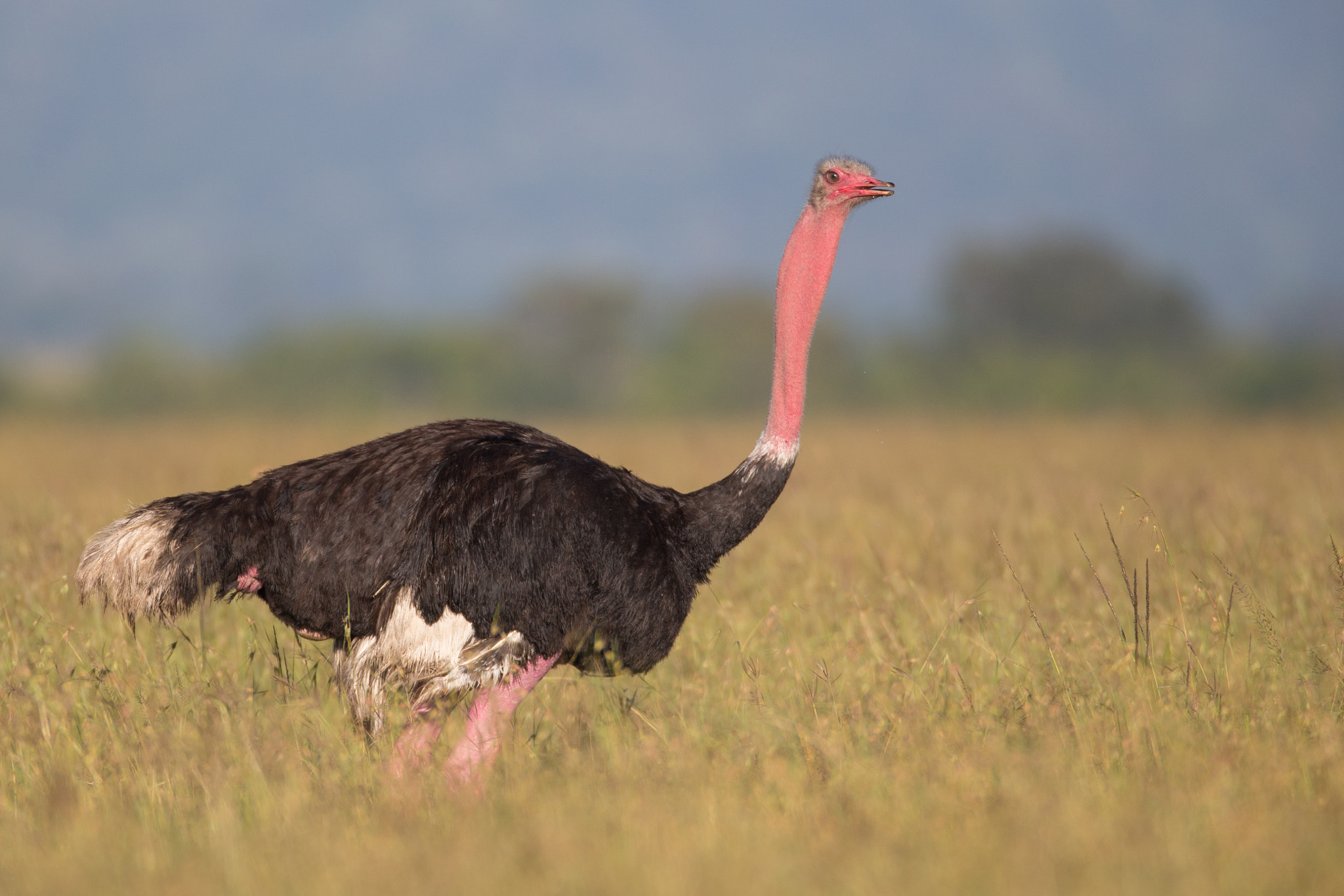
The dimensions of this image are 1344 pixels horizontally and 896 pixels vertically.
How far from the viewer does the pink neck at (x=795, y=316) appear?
16.3 ft

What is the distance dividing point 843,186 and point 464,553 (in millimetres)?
1865

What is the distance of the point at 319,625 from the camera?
4.73 meters

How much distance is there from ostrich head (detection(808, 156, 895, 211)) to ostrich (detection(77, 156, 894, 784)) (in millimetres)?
125

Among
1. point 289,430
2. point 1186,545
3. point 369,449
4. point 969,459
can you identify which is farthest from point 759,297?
point 369,449

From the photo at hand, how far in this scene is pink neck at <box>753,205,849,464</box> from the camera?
4.98m

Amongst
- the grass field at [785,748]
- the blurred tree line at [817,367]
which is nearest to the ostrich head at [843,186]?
the grass field at [785,748]

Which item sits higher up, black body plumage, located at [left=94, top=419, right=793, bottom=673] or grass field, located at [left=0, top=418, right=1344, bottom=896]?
black body plumage, located at [left=94, top=419, right=793, bottom=673]

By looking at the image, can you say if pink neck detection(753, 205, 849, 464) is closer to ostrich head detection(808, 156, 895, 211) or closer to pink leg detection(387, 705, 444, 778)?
ostrich head detection(808, 156, 895, 211)

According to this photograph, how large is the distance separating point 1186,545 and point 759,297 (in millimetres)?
42765

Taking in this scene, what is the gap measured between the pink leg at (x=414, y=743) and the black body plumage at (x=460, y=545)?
315 millimetres

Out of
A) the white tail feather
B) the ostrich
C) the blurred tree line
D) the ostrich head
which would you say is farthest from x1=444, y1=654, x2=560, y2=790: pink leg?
the blurred tree line

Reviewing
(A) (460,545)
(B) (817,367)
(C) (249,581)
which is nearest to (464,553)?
(A) (460,545)

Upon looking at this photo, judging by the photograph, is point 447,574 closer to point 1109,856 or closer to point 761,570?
point 1109,856

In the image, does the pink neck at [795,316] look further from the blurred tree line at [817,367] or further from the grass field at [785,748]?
the blurred tree line at [817,367]
